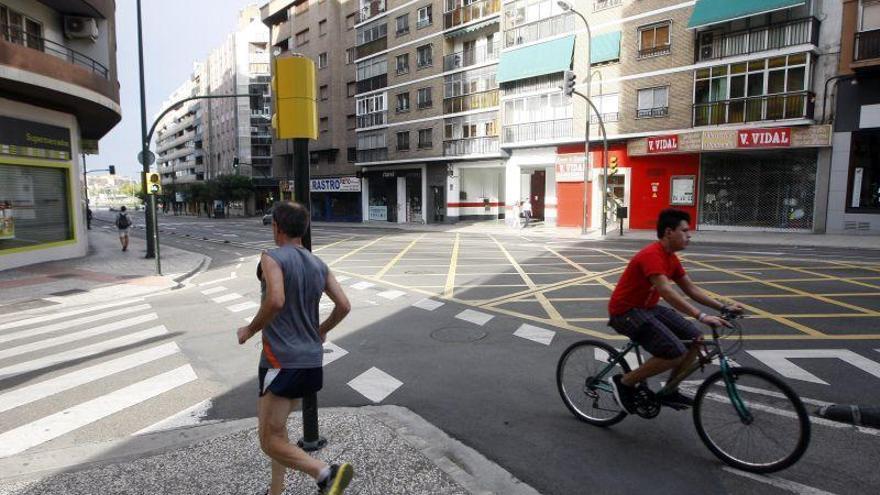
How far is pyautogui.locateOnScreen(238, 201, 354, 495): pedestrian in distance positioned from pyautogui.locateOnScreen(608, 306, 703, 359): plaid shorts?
2.35 m

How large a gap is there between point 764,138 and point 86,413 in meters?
25.7

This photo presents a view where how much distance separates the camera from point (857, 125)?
2123cm

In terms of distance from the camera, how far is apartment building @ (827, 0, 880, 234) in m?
20.8

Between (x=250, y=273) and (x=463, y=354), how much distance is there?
31.8 ft

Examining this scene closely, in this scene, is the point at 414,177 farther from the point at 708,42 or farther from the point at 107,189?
the point at 107,189

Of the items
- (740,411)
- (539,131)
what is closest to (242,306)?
(740,411)

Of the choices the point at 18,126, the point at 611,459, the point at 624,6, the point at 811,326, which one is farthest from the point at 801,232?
the point at 18,126

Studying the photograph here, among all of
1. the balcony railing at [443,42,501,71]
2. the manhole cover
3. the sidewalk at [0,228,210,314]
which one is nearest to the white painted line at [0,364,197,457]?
the manhole cover

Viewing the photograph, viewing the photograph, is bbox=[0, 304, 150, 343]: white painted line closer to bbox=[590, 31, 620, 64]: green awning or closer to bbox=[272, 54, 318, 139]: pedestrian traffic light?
bbox=[272, 54, 318, 139]: pedestrian traffic light

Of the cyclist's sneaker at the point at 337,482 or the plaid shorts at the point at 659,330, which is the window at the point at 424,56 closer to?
the plaid shorts at the point at 659,330

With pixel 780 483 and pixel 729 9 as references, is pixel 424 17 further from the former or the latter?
pixel 780 483

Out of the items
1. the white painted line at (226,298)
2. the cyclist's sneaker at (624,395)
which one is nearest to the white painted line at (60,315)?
the white painted line at (226,298)

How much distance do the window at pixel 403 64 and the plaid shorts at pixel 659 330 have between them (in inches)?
1526

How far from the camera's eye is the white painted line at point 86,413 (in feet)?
14.6
